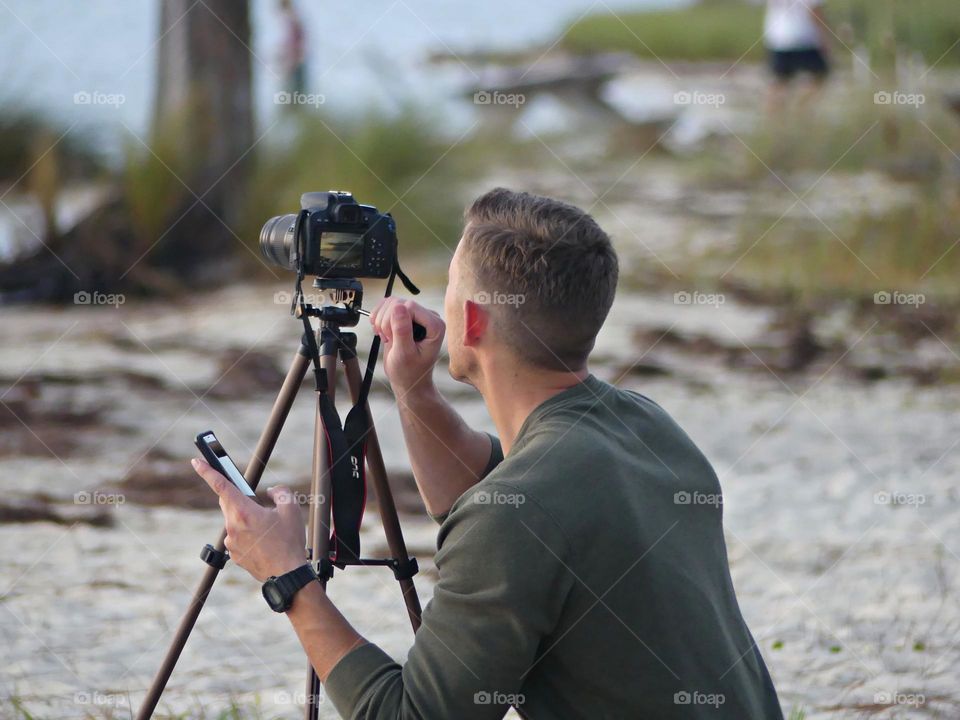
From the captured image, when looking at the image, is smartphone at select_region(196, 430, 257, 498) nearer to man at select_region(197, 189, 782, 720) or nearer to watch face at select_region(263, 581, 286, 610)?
man at select_region(197, 189, 782, 720)

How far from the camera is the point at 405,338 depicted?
2064mm

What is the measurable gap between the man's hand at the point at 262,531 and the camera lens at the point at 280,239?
1.80ft

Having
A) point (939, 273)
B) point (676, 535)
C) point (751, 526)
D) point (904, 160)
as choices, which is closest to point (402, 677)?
point (676, 535)

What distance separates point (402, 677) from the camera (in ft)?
5.67

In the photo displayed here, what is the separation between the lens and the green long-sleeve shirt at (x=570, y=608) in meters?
1.65

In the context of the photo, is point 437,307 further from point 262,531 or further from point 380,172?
point 262,531

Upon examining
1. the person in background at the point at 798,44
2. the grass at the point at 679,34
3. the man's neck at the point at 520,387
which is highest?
the grass at the point at 679,34

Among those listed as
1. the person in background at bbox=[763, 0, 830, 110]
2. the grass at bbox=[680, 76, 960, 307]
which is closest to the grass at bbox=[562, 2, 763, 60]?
the person in background at bbox=[763, 0, 830, 110]

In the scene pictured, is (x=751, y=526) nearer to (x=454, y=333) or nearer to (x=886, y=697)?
(x=886, y=697)

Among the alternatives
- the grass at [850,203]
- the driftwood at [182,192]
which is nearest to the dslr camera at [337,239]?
the grass at [850,203]

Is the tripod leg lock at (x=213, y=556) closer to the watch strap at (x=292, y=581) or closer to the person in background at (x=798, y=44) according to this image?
the watch strap at (x=292, y=581)

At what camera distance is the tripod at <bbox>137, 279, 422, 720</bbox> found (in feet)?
7.24

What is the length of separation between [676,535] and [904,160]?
281 inches

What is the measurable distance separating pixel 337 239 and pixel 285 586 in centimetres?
71
